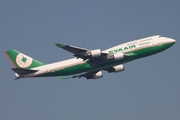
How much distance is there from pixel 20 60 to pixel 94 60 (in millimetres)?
15064

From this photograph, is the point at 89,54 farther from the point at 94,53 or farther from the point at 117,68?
the point at 117,68

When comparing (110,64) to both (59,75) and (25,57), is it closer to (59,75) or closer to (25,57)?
(59,75)

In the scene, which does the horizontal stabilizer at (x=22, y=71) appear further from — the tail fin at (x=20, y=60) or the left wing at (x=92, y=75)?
the left wing at (x=92, y=75)

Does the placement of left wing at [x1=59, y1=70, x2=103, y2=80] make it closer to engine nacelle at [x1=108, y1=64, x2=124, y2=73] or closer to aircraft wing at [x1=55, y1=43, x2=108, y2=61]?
engine nacelle at [x1=108, y1=64, x2=124, y2=73]

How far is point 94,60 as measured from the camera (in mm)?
63469

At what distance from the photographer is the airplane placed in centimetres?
6281

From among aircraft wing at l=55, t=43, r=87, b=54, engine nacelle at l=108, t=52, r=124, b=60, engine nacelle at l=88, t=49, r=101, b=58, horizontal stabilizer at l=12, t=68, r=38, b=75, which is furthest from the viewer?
horizontal stabilizer at l=12, t=68, r=38, b=75

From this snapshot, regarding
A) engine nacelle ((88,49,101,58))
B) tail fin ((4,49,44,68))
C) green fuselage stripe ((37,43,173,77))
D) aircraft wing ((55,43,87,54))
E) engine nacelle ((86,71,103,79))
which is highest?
tail fin ((4,49,44,68))

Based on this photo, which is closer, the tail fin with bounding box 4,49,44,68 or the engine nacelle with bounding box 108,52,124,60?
the engine nacelle with bounding box 108,52,124,60

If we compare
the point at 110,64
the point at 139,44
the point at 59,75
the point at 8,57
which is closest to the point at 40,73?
the point at 59,75

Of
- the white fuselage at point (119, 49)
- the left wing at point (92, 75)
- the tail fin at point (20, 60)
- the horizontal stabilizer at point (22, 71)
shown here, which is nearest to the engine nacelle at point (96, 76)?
the left wing at point (92, 75)

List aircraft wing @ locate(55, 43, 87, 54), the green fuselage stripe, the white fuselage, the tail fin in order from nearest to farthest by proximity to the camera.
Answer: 1. aircraft wing @ locate(55, 43, 87, 54)
2. the green fuselage stripe
3. the white fuselage
4. the tail fin

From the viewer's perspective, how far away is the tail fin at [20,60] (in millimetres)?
68312

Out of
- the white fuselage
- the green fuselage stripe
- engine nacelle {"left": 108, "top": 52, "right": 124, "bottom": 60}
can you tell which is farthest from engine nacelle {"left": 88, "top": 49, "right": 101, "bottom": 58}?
the white fuselage
